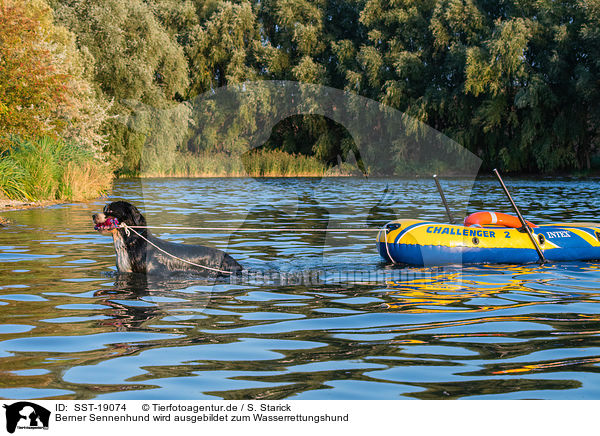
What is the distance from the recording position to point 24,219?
17.0 meters

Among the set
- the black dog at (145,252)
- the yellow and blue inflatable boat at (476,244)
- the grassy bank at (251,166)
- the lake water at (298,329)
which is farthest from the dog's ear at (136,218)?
the grassy bank at (251,166)

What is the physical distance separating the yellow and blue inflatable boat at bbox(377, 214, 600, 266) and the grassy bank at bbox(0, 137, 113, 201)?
12.8 meters

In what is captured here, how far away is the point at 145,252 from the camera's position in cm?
914

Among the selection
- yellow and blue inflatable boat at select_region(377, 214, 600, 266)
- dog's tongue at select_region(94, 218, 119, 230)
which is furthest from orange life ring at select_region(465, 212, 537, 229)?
dog's tongue at select_region(94, 218, 119, 230)

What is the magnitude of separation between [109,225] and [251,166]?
3892cm

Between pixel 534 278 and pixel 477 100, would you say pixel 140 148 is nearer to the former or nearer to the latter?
pixel 477 100

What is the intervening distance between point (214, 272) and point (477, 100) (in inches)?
1551

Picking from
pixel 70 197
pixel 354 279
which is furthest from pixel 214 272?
pixel 70 197

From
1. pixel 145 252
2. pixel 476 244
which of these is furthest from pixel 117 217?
pixel 476 244

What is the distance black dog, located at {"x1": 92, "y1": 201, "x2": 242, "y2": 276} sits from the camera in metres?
8.91

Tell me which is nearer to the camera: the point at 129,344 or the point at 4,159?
the point at 129,344

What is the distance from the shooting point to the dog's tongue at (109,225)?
8.72 meters
